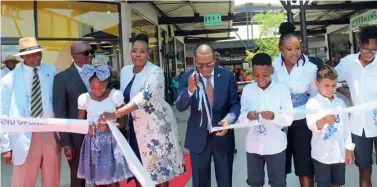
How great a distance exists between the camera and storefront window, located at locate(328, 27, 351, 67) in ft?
67.7

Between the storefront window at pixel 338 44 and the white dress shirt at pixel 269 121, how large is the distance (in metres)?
18.4

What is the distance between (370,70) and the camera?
3.34 meters

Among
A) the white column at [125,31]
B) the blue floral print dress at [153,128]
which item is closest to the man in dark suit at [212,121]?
the blue floral print dress at [153,128]

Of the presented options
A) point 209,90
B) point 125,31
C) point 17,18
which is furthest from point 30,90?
point 125,31

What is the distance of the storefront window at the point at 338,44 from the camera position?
20641 millimetres

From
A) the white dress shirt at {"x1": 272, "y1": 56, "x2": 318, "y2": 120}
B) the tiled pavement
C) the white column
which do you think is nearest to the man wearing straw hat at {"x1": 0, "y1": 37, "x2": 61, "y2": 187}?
the tiled pavement

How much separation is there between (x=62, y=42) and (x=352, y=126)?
6.91 m

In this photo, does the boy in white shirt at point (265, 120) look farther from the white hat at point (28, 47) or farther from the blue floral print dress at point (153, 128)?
the white hat at point (28, 47)

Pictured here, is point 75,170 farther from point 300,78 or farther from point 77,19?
point 77,19

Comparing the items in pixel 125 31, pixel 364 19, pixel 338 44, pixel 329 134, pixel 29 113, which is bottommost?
pixel 329 134

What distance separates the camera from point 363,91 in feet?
11.0

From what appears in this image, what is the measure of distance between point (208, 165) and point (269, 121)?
65 cm

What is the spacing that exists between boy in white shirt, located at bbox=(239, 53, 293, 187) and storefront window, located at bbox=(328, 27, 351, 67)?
723 inches

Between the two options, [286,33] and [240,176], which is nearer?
[286,33]
